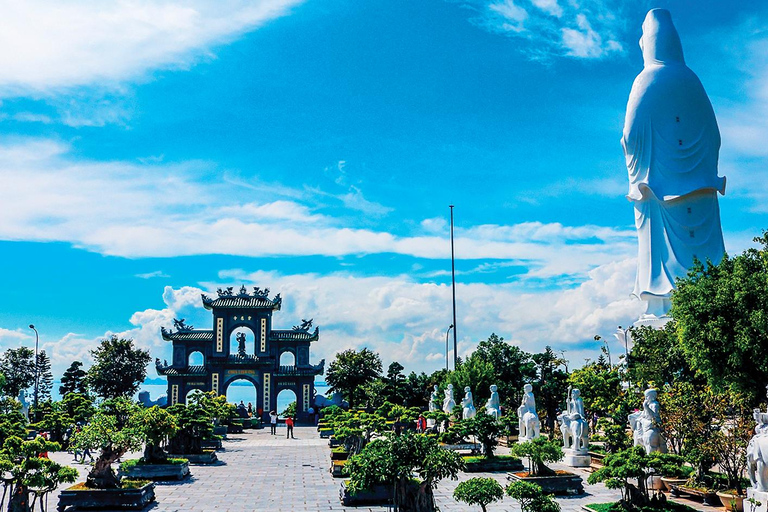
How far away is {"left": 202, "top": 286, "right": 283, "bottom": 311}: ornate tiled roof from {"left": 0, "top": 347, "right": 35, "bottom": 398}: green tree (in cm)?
1442

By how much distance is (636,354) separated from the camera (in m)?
34.4

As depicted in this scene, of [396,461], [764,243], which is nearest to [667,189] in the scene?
[764,243]

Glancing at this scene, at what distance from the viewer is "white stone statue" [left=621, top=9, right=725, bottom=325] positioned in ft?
161

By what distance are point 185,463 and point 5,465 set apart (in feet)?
33.7

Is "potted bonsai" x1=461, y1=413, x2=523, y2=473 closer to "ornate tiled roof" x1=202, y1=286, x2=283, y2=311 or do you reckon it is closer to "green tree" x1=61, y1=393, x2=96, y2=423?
"green tree" x1=61, y1=393, x2=96, y2=423

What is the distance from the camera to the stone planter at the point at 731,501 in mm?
16398

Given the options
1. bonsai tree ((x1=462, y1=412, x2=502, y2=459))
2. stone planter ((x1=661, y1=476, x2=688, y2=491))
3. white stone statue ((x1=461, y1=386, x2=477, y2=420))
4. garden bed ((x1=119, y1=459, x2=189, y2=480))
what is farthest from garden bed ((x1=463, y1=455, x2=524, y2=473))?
garden bed ((x1=119, y1=459, x2=189, y2=480))

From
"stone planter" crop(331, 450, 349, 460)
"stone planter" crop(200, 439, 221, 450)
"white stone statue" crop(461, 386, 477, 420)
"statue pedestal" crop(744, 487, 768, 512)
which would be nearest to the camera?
"statue pedestal" crop(744, 487, 768, 512)

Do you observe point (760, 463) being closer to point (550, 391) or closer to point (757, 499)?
point (757, 499)

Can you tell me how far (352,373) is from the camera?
5888 cm

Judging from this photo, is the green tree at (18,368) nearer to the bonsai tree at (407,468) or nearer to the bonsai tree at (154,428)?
the bonsai tree at (154,428)

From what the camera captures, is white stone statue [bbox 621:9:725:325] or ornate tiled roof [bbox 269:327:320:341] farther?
ornate tiled roof [bbox 269:327:320:341]

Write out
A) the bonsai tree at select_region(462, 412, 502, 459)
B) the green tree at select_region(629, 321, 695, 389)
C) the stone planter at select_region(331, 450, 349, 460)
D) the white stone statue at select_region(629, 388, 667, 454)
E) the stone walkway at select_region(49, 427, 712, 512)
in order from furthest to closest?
the green tree at select_region(629, 321, 695, 389) → the stone planter at select_region(331, 450, 349, 460) → the bonsai tree at select_region(462, 412, 502, 459) → the white stone statue at select_region(629, 388, 667, 454) → the stone walkway at select_region(49, 427, 712, 512)

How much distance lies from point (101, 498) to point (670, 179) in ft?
142
